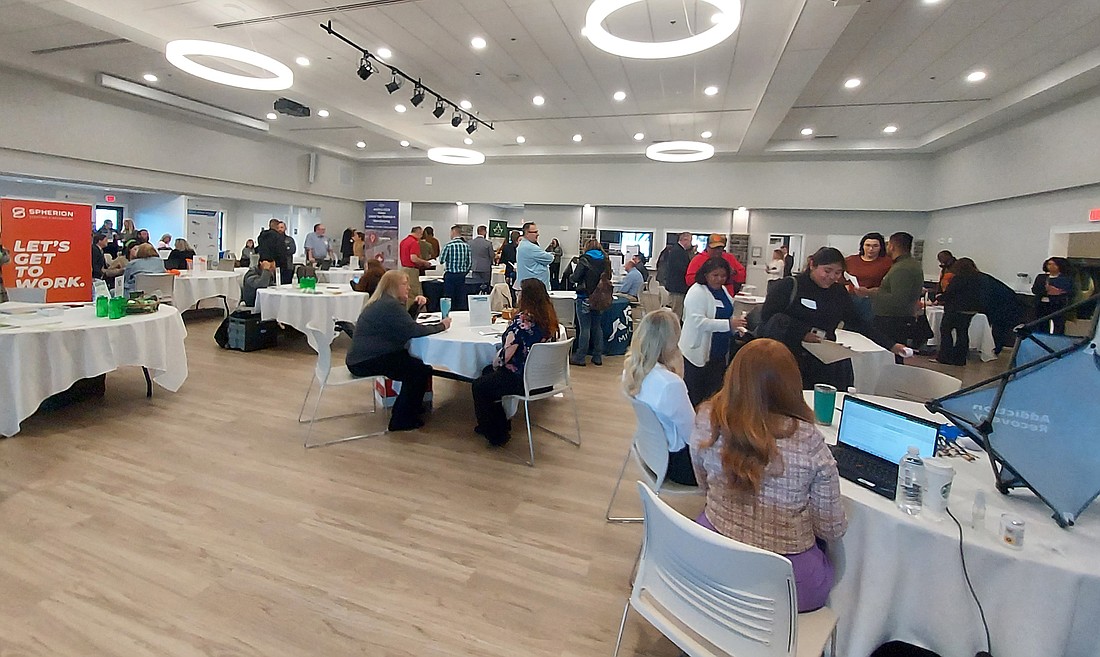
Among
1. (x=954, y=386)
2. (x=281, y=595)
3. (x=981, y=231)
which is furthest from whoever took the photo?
(x=981, y=231)


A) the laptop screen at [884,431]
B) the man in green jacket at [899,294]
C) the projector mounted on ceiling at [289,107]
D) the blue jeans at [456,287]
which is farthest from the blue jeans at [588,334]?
the projector mounted on ceiling at [289,107]

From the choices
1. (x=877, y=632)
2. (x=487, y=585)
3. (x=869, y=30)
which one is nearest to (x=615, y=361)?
(x=869, y=30)

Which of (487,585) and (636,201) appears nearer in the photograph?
(487,585)

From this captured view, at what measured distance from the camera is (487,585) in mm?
2529

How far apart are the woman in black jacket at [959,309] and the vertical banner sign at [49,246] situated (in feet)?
35.2

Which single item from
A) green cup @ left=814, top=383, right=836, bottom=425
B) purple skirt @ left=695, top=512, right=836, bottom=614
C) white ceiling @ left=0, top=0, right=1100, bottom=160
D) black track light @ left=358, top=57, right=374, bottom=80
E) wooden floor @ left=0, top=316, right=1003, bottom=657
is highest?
white ceiling @ left=0, top=0, right=1100, bottom=160

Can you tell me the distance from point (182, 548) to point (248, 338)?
490 cm

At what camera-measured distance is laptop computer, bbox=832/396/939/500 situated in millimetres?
1885

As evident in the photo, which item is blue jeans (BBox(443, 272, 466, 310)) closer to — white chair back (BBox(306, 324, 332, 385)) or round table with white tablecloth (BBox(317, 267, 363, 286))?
round table with white tablecloth (BBox(317, 267, 363, 286))

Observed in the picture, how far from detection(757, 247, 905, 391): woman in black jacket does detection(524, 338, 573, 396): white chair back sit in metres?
1.43

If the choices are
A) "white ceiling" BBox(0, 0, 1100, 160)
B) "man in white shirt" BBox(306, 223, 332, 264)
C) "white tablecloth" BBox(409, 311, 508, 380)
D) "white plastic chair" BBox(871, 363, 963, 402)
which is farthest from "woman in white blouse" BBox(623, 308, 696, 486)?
"man in white shirt" BBox(306, 223, 332, 264)

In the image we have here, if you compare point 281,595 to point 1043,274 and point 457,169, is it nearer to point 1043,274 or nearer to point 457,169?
point 1043,274

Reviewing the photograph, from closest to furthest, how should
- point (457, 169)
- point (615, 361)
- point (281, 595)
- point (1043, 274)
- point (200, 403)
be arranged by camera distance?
1. point (281, 595)
2. point (200, 403)
3. point (1043, 274)
4. point (615, 361)
5. point (457, 169)

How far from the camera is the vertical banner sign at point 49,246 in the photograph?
22.1 ft
